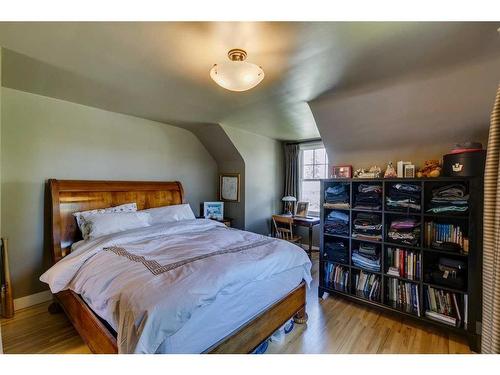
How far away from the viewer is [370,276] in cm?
236

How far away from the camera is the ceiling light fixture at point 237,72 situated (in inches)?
55.6

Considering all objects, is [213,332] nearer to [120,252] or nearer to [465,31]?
[120,252]

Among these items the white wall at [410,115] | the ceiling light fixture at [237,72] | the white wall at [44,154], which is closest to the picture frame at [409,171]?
the white wall at [410,115]

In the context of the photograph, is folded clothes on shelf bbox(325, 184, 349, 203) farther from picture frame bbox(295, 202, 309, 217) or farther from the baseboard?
the baseboard

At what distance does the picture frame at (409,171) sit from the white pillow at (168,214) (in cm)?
262

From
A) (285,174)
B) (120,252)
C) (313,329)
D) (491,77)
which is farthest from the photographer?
(285,174)

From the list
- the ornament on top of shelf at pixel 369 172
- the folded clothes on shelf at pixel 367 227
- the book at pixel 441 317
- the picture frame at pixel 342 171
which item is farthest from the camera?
the picture frame at pixel 342 171

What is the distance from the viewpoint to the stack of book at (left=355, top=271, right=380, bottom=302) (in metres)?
2.31

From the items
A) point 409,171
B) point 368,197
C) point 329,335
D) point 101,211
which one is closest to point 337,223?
point 368,197

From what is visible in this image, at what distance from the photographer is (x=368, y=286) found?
7.79 feet

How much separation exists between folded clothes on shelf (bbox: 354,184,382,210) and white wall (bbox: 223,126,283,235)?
6.47ft

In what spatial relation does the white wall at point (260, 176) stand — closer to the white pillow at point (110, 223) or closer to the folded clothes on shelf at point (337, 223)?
the folded clothes on shelf at point (337, 223)

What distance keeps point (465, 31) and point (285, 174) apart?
3.52 metres
